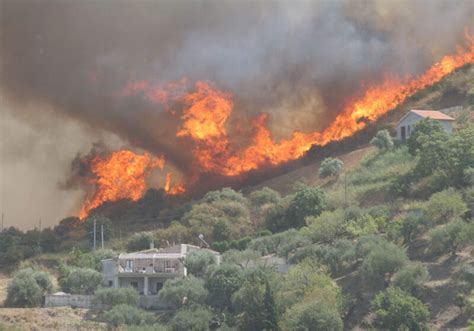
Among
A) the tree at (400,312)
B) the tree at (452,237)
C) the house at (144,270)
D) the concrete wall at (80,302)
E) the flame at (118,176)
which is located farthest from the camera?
the flame at (118,176)

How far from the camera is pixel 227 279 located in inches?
2913

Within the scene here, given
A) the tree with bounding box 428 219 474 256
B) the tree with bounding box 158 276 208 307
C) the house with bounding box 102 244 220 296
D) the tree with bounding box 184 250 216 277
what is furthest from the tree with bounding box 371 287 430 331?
the house with bounding box 102 244 220 296

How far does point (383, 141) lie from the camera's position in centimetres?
10138

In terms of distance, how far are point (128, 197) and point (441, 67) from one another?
41.4 metres

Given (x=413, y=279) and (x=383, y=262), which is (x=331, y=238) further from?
(x=413, y=279)

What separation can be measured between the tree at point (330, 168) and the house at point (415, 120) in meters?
8.17

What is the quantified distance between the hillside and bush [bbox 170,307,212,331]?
5.8 inches

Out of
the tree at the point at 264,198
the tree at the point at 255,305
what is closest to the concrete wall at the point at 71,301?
the tree at the point at 255,305

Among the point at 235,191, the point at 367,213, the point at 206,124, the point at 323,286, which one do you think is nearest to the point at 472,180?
the point at 367,213

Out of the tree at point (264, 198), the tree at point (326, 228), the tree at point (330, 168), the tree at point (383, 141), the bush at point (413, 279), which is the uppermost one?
the tree at point (383, 141)

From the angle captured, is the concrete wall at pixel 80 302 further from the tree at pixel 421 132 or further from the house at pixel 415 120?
the house at pixel 415 120

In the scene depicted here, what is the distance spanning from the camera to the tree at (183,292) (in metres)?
73.4

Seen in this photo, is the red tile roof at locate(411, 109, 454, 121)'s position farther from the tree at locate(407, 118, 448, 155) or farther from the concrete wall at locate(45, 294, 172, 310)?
the concrete wall at locate(45, 294, 172, 310)

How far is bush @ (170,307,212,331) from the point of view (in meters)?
68.9
